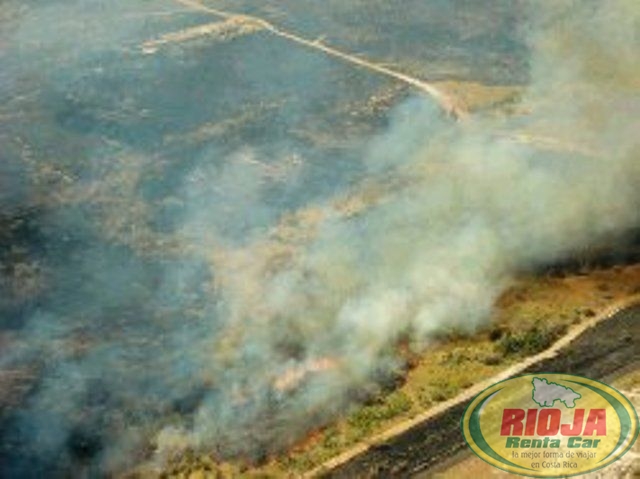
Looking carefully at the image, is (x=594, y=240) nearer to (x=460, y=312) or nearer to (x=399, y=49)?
(x=460, y=312)

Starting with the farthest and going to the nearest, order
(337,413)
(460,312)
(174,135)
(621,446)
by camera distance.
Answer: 1. (174,135)
2. (460,312)
3. (337,413)
4. (621,446)

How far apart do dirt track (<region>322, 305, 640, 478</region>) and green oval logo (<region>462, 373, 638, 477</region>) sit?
1.35 feet

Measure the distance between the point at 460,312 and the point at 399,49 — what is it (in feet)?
89.4

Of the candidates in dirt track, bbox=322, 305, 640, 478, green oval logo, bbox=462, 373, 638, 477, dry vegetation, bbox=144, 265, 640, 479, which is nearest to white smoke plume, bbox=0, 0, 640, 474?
dry vegetation, bbox=144, 265, 640, 479

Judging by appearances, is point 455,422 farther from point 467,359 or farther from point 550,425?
point 467,359

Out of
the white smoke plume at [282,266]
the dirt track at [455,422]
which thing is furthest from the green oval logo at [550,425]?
the white smoke plume at [282,266]

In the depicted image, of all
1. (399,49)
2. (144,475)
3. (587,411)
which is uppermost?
(399,49)

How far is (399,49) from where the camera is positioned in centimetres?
5097

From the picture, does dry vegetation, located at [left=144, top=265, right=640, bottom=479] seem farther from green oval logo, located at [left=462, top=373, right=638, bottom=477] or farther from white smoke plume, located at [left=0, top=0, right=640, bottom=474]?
green oval logo, located at [left=462, top=373, right=638, bottom=477]

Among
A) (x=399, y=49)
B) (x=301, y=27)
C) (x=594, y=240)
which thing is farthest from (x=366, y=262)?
(x=301, y=27)

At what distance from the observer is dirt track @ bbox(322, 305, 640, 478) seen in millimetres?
21469

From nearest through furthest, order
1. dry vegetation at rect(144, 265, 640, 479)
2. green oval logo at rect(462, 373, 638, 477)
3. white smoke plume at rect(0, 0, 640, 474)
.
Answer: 1. green oval logo at rect(462, 373, 638, 477)
2. dry vegetation at rect(144, 265, 640, 479)
3. white smoke plume at rect(0, 0, 640, 474)

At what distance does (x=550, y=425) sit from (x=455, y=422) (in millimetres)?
2479

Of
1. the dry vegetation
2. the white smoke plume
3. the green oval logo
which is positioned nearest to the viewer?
the green oval logo
